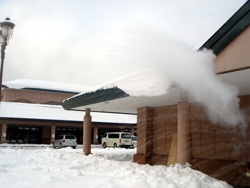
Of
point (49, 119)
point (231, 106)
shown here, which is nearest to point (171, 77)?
point (231, 106)

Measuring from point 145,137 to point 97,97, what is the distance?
315 centimetres

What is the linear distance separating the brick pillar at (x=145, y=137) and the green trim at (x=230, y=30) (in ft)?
22.9

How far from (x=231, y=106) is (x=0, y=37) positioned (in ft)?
29.4

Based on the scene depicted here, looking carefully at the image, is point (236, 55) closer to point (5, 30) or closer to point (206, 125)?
point (206, 125)

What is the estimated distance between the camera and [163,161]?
1214 centimetres

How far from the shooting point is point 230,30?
19.9 feet

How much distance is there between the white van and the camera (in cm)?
2891

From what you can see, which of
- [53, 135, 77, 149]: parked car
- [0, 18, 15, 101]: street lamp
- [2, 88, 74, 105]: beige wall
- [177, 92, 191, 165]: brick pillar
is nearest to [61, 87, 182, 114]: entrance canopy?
[177, 92, 191, 165]: brick pillar

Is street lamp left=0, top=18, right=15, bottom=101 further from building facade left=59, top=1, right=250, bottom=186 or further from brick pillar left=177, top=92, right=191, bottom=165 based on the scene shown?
brick pillar left=177, top=92, right=191, bottom=165

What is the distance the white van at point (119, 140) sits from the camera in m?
28.9

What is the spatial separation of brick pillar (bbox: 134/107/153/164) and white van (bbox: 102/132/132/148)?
15687 millimetres

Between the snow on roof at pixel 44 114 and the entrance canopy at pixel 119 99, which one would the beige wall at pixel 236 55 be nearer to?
the entrance canopy at pixel 119 99

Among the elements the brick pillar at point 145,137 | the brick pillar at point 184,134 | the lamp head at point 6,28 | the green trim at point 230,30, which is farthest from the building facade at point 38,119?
the green trim at point 230,30

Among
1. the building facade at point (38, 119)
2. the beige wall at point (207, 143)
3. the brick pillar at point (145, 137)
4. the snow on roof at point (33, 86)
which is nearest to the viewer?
the beige wall at point (207, 143)
